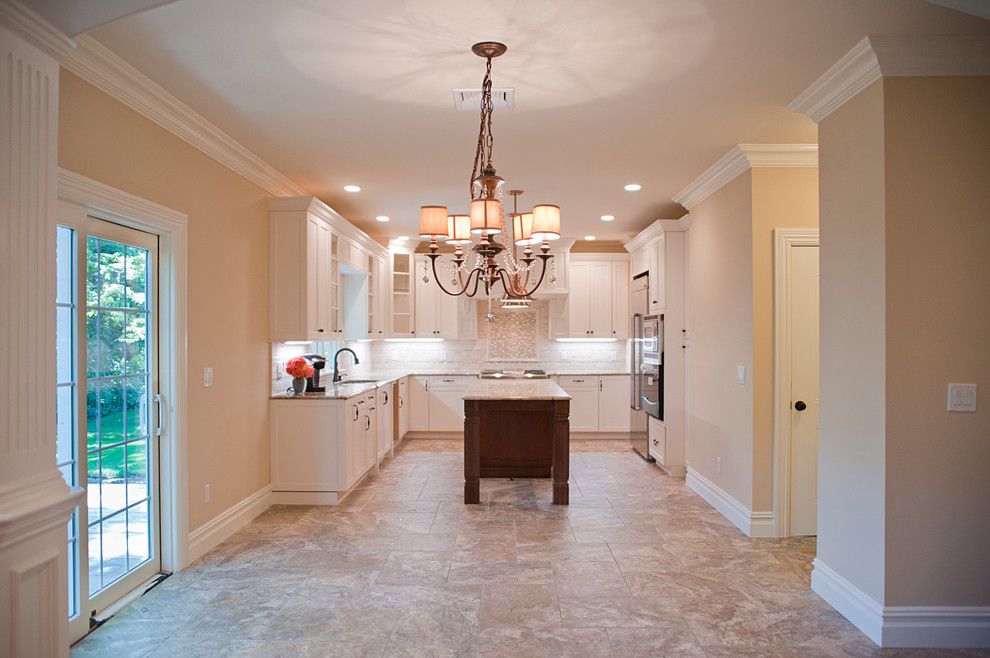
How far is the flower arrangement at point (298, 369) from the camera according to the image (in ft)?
16.5

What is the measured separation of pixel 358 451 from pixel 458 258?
2449mm

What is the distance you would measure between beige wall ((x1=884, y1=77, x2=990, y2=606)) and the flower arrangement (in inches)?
161

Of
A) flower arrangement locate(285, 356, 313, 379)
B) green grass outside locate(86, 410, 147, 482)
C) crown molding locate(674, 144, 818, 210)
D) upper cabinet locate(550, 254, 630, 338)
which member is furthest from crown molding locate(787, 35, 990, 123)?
upper cabinet locate(550, 254, 630, 338)

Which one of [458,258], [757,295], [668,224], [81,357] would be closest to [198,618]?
[81,357]

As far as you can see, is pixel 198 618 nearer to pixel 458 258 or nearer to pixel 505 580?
pixel 505 580

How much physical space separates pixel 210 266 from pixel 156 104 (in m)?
1.03

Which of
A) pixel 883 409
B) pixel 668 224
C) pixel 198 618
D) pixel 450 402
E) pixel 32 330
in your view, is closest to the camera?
pixel 32 330

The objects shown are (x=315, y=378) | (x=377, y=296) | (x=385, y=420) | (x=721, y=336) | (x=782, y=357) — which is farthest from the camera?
(x=377, y=296)

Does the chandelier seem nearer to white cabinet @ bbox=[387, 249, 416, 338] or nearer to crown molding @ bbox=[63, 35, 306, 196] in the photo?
crown molding @ bbox=[63, 35, 306, 196]

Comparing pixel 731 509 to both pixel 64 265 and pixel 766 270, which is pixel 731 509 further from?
pixel 64 265

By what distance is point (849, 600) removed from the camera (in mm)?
2941

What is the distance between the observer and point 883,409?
2711 mm

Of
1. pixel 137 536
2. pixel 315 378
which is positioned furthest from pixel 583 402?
pixel 137 536


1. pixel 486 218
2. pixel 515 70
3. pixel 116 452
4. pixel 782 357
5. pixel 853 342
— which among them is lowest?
pixel 116 452
